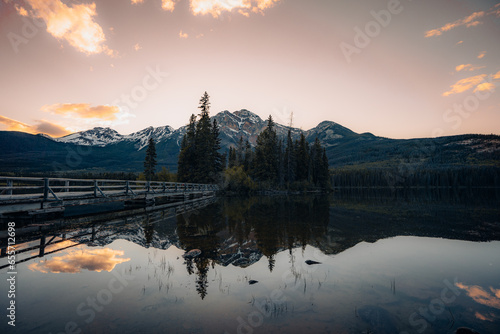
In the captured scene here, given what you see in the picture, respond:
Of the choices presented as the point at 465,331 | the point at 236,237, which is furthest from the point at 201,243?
the point at 465,331

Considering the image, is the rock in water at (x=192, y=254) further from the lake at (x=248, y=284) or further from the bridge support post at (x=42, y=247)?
the bridge support post at (x=42, y=247)

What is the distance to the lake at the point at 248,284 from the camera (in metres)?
4.46

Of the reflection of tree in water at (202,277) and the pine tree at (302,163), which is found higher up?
the pine tree at (302,163)

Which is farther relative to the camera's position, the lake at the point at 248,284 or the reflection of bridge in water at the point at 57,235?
the reflection of bridge in water at the point at 57,235

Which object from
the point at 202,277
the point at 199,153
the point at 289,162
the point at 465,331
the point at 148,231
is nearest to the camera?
the point at 465,331

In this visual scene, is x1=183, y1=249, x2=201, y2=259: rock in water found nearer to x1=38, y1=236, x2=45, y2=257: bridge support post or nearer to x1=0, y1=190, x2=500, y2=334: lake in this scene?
x1=0, y1=190, x2=500, y2=334: lake

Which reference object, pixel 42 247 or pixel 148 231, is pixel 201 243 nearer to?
pixel 148 231

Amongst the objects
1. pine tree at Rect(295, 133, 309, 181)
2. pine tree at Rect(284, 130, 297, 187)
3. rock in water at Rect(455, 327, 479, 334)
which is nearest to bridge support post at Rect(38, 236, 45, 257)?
rock in water at Rect(455, 327, 479, 334)

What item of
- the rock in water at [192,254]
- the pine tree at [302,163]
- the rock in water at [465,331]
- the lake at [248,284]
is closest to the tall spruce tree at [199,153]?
the pine tree at [302,163]

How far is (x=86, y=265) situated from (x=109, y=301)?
2873 mm

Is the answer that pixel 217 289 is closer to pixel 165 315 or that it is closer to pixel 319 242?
pixel 165 315

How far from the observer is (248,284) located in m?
6.36

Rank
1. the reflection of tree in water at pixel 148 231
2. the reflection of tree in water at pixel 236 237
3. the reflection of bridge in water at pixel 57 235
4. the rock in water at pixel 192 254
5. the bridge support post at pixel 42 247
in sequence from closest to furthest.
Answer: the reflection of tree in water at pixel 236 237 < the bridge support post at pixel 42 247 < the reflection of bridge in water at pixel 57 235 < the rock in water at pixel 192 254 < the reflection of tree in water at pixel 148 231

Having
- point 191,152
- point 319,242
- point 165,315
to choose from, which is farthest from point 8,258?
point 191,152
